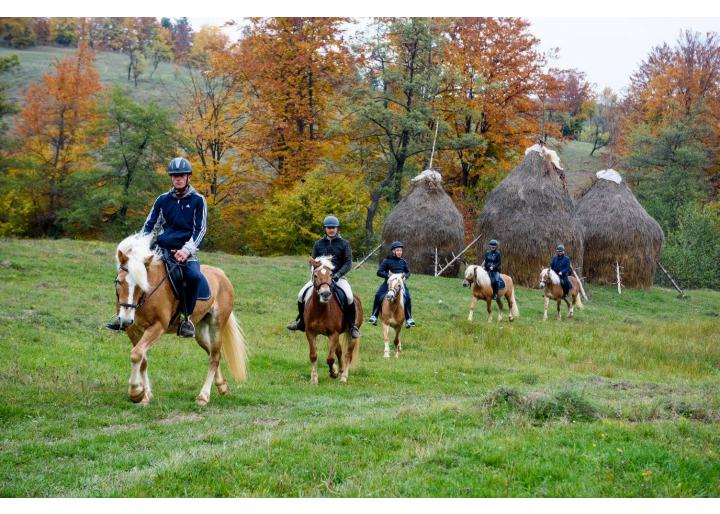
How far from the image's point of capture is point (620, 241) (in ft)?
112

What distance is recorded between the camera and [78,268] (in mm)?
20578

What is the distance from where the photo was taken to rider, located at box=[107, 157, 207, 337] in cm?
875

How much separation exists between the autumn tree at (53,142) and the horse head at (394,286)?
24.7m

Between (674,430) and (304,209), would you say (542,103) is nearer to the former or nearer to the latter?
(304,209)

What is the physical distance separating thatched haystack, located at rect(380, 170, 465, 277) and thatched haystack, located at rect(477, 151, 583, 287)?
1493 millimetres

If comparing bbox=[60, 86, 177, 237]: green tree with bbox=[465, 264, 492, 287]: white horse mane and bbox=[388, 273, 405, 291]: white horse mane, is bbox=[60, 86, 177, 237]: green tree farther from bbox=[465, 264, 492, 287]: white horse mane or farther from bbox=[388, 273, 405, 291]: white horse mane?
bbox=[388, 273, 405, 291]: white horse mane

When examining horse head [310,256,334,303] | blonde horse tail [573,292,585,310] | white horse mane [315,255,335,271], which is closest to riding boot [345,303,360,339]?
horse head [310,256,334,303]

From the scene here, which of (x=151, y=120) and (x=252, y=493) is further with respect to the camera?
(x=151, y=120)

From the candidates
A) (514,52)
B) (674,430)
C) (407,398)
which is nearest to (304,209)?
(514,52)

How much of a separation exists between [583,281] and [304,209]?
48.6 feet

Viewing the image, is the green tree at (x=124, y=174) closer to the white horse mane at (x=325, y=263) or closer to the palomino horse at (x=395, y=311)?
the palomino horse at (x=395, y=311)

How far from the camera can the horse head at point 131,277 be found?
786cm

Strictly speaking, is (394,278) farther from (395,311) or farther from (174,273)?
(174,273)

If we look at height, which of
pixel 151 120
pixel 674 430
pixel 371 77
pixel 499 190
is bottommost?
pixel 674 430
